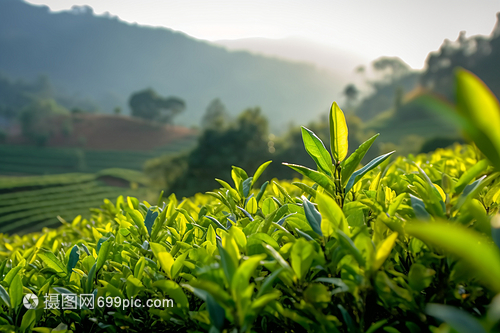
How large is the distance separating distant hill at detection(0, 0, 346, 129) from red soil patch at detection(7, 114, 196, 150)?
49.0 meters

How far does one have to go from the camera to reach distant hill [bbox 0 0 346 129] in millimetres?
116062

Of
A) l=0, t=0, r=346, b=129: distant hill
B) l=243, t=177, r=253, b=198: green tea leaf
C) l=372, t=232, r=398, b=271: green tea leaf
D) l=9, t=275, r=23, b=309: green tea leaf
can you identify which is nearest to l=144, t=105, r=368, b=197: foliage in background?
l=243, t=177, r=253, b=198: green tea leaf

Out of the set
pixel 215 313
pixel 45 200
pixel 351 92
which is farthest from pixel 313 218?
pixel 351 92

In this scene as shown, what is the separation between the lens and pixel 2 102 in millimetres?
75625

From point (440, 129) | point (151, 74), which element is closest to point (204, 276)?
point (440, 129)

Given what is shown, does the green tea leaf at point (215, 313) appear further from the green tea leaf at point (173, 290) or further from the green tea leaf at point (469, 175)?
the green tea leaf at point (469, 175)

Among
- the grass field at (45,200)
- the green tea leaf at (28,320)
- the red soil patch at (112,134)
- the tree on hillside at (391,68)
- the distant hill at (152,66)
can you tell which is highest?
the distant hill at (152,66)

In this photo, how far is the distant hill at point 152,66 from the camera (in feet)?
381

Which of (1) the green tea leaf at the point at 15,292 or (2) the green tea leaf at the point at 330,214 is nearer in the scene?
(2) the green tea leaf at the point at 330,214

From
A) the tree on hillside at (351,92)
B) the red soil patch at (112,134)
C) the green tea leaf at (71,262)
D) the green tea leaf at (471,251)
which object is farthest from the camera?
the tree on hillside at (351,92)

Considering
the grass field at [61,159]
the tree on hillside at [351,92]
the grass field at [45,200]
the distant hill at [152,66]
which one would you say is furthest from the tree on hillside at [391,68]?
the grass field at [45,200]

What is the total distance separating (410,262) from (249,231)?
1.33ft

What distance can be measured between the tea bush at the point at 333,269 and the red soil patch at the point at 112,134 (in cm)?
6074

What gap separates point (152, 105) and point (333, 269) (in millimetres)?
71734
